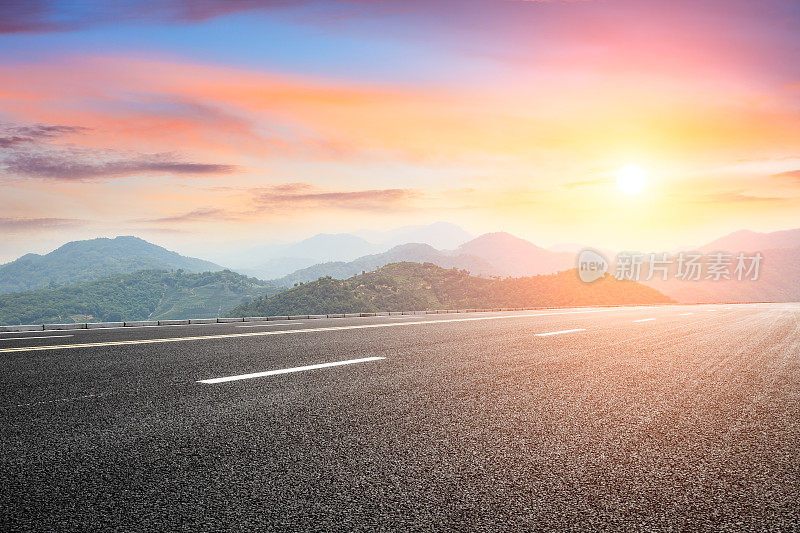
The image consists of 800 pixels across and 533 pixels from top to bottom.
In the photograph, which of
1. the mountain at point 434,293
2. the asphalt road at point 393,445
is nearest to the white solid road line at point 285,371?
the asphalt road at point 393,445

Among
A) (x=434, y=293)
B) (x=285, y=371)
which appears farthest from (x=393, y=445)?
(x=434, y=293)

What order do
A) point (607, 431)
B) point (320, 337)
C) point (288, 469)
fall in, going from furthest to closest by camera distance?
point (320, 337)
point (607, 431)
point (288, 469)

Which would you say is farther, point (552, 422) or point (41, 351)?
point (41, 351)

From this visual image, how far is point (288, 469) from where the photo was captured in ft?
9.71

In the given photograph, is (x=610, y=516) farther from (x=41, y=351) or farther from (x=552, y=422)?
(x=41, y=351)

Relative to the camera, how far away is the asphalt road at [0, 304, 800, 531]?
96.2 inches

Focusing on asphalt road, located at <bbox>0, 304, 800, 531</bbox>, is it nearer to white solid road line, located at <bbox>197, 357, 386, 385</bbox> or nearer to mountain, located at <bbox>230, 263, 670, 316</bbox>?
white solid road line, located at <bbox>197, 357, 386, 385</bbox>

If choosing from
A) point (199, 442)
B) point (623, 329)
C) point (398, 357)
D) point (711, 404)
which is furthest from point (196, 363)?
point (623, 329)

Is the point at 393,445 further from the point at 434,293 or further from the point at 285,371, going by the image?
the point at 434,293

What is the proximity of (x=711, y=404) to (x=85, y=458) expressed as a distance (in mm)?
4840

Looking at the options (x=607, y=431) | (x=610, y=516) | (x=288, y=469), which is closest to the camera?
(x=610, y=516)

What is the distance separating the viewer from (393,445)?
3.44 metres

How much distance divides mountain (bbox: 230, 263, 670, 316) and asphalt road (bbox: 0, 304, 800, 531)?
98563 mm

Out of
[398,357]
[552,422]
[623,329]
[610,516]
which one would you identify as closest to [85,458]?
[610,516]
